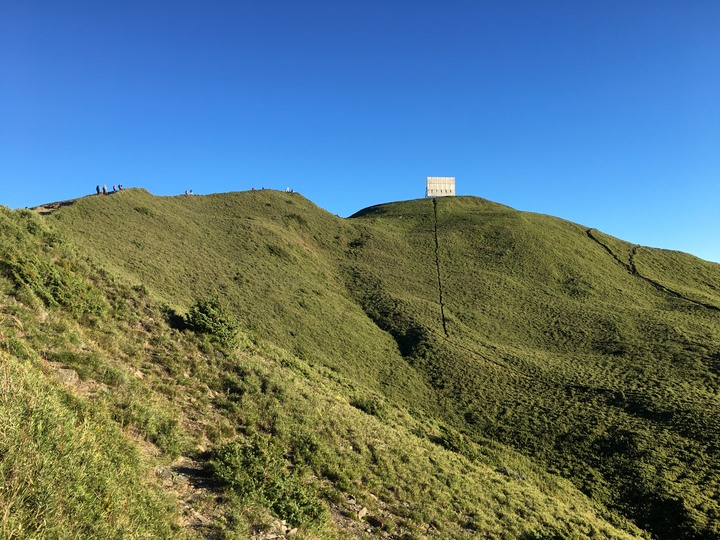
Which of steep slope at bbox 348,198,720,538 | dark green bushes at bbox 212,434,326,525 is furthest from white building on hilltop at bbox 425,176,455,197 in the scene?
dark green bushes at bbox 212,434,326,525

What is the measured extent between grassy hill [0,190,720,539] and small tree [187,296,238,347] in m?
0.11

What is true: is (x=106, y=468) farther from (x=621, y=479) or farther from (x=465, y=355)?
(x=465, y=355)

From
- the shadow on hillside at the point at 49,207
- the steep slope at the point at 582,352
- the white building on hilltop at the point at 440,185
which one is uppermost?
the white building on hilltop at the point at 440,185

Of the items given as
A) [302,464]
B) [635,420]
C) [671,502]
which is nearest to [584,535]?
[671,502]

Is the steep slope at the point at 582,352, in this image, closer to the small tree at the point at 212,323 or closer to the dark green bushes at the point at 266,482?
the small tree at the point at 212,323

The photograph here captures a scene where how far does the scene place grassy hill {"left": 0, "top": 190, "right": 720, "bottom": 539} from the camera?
10383 mm

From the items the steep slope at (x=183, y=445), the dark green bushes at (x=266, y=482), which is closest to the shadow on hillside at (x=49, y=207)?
the steep slope at (x=183, y=445)

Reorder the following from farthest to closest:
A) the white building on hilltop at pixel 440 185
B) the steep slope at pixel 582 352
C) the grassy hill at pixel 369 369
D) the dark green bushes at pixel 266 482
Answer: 1. the white building on hilltop at pixel 440 185
2. the steep slope at pixel 582 352
3. the grassy hill at pixel 369 369
4. the dark green bushes at pixel 266 482

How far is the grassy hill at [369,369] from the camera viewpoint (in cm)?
1038

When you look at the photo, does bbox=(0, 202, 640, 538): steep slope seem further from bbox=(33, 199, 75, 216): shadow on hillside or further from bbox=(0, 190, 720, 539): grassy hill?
bbox=(33, 199, 75, 216): shadow on hillside

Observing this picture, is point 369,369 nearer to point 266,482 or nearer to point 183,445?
point 266,482

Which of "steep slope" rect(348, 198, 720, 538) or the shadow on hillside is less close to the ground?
the shadow on hillside

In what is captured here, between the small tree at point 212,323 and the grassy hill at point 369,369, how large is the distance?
0.11 m

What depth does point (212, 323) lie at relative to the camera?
57.0 feet
